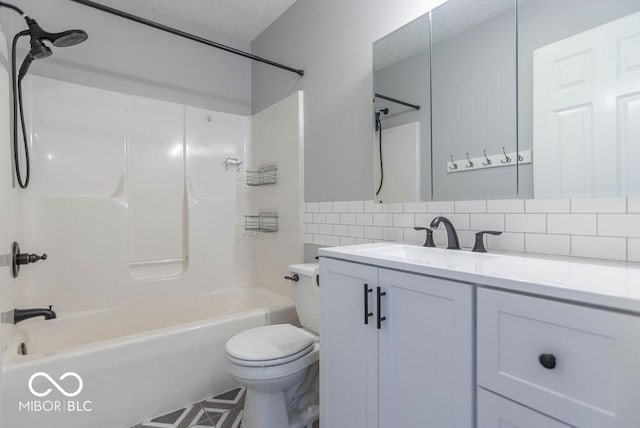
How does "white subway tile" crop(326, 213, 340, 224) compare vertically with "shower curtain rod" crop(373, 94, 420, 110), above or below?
below

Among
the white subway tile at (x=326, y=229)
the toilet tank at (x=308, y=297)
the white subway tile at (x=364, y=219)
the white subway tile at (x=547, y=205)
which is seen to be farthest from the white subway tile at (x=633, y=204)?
the white subway tile at (x=326, y=229)

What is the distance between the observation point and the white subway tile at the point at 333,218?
6.72 feet

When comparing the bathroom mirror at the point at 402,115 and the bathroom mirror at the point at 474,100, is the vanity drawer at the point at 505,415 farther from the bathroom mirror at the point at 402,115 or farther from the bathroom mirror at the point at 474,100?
the bathroom mirror at the point at 402,115

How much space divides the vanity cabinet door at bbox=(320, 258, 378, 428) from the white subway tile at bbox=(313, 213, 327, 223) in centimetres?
86

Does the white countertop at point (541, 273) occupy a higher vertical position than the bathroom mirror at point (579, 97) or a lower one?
lower

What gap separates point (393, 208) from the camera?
169cm

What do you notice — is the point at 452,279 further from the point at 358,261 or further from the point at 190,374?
the point at 190,374

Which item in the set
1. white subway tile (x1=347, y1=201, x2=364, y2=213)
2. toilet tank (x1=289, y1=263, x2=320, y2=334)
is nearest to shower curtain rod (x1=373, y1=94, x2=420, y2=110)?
white subway tile (x1=347, y1=201, x2=364, y2=213)

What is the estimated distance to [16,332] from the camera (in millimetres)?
1785

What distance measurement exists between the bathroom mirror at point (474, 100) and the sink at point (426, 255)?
10.4 inches

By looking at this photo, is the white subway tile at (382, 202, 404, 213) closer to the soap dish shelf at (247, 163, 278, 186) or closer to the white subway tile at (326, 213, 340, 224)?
the white subway tile at (326, 213, 340, 224)

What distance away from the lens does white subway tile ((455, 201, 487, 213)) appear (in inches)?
52.4

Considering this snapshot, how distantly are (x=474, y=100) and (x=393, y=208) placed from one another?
617 millimetres

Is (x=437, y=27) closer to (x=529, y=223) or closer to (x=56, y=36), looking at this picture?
(x=529, y=223)
